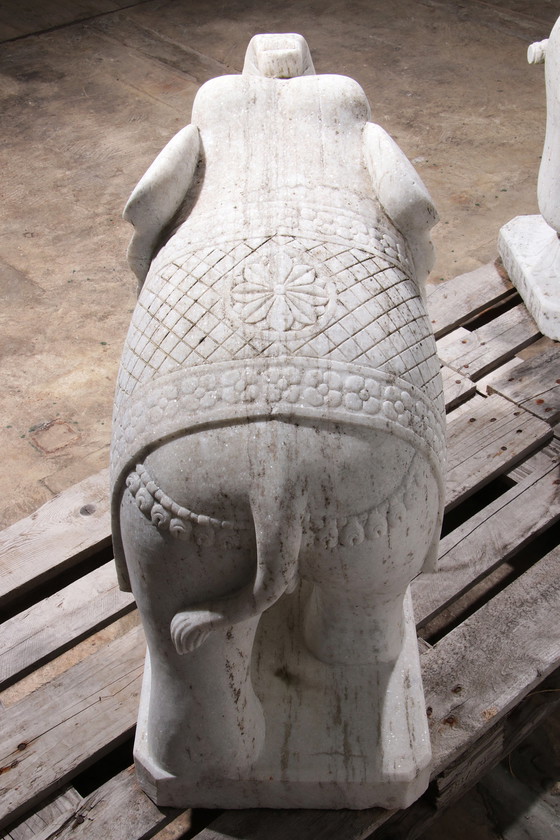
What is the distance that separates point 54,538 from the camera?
7.47 feet

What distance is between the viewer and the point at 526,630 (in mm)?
2027

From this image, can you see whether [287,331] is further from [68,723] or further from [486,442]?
[486,442]

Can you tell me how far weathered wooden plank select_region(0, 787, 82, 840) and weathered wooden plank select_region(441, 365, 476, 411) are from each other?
1.42 metres

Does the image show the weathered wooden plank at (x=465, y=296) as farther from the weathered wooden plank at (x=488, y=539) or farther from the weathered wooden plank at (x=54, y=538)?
the weathered wooden plank at (x=54, y=538)

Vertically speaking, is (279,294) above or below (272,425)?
above

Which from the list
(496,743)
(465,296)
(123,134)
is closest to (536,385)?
(465,296)

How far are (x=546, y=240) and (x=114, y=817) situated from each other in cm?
229

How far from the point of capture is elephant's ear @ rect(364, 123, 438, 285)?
147 cm

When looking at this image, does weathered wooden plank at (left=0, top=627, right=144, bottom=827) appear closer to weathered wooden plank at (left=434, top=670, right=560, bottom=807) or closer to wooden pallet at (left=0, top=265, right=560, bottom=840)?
wooden pallet at (left=0, top=265, right=560, bottom=840)

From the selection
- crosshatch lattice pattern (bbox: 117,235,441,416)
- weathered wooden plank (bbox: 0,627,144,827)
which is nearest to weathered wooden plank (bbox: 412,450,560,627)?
weathered wooden plank (bbox: 0,627,144,827)

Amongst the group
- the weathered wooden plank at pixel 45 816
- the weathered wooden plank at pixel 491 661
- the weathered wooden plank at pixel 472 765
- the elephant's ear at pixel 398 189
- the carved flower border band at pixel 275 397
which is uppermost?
the elephant's ear at pixel 398 189

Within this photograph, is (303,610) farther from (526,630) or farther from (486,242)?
(486,242)

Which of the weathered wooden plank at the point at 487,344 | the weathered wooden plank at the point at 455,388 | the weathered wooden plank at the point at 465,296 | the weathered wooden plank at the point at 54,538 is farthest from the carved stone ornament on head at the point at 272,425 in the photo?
the weathered wooden plank at the point at 465,296

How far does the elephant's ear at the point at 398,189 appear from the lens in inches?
57.8
